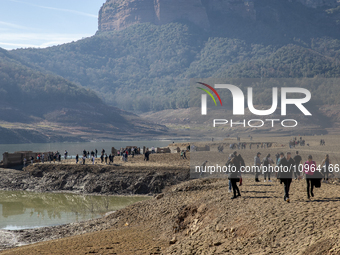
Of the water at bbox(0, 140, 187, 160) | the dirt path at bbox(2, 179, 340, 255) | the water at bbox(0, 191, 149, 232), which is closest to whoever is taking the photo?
the dirt path at bbox(2, 179, 340, 255)

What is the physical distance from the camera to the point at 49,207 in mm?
30938

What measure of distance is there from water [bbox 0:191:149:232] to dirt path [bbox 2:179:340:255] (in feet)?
22.4

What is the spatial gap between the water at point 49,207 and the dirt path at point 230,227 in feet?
22.4

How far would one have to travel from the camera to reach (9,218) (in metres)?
27.3

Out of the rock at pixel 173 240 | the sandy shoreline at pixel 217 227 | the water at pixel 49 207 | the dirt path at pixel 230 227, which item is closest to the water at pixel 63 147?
the water at pixel 49 207

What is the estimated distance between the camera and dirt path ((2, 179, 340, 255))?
11.4 meters

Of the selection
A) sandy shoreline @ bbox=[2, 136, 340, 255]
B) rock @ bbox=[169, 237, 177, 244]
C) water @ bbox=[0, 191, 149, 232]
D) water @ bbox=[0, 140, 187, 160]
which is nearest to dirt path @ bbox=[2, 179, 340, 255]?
sandy shoreline @ bbox=[2, 136, 340, 255]

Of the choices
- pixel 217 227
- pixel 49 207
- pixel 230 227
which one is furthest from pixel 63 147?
pixel 230 227

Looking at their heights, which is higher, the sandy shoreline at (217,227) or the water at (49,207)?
the sandy shoreline at (217,227)

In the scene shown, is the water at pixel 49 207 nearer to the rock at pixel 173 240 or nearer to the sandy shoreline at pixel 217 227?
the sandy shoreline at pixel 217 227

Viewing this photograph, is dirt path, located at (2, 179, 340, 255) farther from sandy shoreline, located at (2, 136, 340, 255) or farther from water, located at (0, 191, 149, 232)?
water, located at (0, 191, 149, 232)

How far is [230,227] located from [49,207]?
69.4 ft

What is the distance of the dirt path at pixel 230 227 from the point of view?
1138 centimetres

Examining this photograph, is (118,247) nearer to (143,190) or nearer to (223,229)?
(223,229)
